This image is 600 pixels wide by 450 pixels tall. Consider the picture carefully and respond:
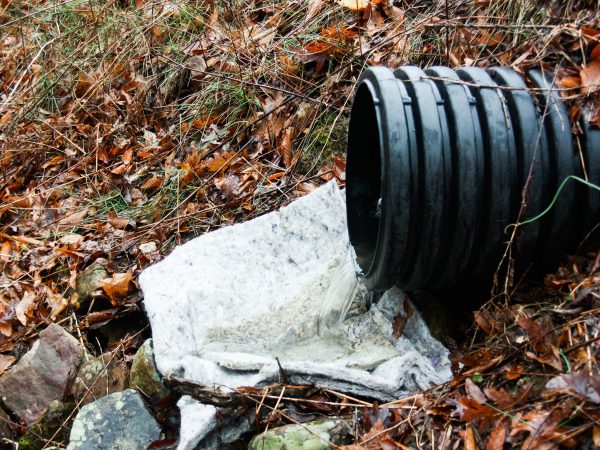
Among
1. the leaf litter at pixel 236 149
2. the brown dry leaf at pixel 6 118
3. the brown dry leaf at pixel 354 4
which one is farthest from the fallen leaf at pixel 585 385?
the brown dry leaf at pixel 6 118

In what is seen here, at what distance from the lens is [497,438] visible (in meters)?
2.11

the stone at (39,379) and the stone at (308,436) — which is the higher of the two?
the stone at (308,436)

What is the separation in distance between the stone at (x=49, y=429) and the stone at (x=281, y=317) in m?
0.64

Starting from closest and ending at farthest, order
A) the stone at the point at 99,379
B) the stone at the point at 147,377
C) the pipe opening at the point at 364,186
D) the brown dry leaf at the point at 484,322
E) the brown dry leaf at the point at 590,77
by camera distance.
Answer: the brown dry leaf at the point at 590,77, the brown dry leaf at the point at 484,322, the stone at the point at 147,377, the pipe opening at the point at 364,186, the stone at the point at 99,379

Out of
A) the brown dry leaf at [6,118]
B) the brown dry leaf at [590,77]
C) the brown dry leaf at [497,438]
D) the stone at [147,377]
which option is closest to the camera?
the brown dry leaf at [497,438]

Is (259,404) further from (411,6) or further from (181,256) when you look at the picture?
(411,6)

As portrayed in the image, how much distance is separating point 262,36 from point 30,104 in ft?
6.67

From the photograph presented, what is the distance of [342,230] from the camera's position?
3.65 m

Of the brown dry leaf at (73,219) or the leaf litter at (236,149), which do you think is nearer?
the leaf litter at (236,149)

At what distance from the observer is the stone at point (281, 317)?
2785mm

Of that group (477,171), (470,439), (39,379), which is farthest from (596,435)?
(39,379)

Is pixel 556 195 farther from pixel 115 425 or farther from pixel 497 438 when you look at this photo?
pixel 115 425

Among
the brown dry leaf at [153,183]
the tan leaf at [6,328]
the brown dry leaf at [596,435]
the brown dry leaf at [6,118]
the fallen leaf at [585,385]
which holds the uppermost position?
the fallen leaf at [585,385]

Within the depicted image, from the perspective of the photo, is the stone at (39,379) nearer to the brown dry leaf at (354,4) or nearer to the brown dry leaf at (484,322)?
the brown dry leaf at (484,322)
